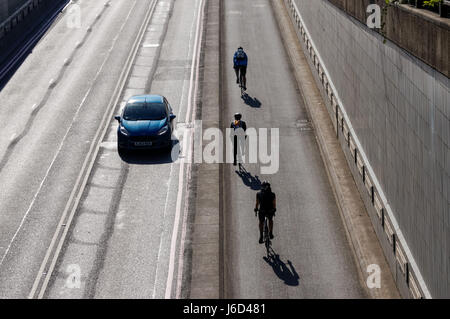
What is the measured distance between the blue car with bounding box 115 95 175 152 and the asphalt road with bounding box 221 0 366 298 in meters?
2.59

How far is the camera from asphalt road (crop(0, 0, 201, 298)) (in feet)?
63.1

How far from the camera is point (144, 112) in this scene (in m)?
28.4

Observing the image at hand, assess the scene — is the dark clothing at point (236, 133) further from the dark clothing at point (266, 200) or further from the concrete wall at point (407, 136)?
the dark clothing at point (266, 200)

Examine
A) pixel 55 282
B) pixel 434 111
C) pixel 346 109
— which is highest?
pixel 434 111

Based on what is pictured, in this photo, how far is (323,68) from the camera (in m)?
32.0

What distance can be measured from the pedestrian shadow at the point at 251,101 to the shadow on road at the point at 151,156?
5.13 m

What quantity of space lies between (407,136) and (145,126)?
12.7m

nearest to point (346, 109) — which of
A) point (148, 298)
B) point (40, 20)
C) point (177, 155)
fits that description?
point (177, 155)

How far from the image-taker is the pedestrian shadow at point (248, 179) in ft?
79.2

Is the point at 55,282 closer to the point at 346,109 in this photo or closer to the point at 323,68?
the point at 346,109

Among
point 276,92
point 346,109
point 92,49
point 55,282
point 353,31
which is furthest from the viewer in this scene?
point 92,49

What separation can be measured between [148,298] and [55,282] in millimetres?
2350

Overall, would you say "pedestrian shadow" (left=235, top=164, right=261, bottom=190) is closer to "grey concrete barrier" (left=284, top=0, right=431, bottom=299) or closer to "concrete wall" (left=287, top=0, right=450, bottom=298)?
"grey concrete barrier" (left=284, top=0, right=431, bottom=299)

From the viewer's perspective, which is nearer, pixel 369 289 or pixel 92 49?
pixel 369 289
